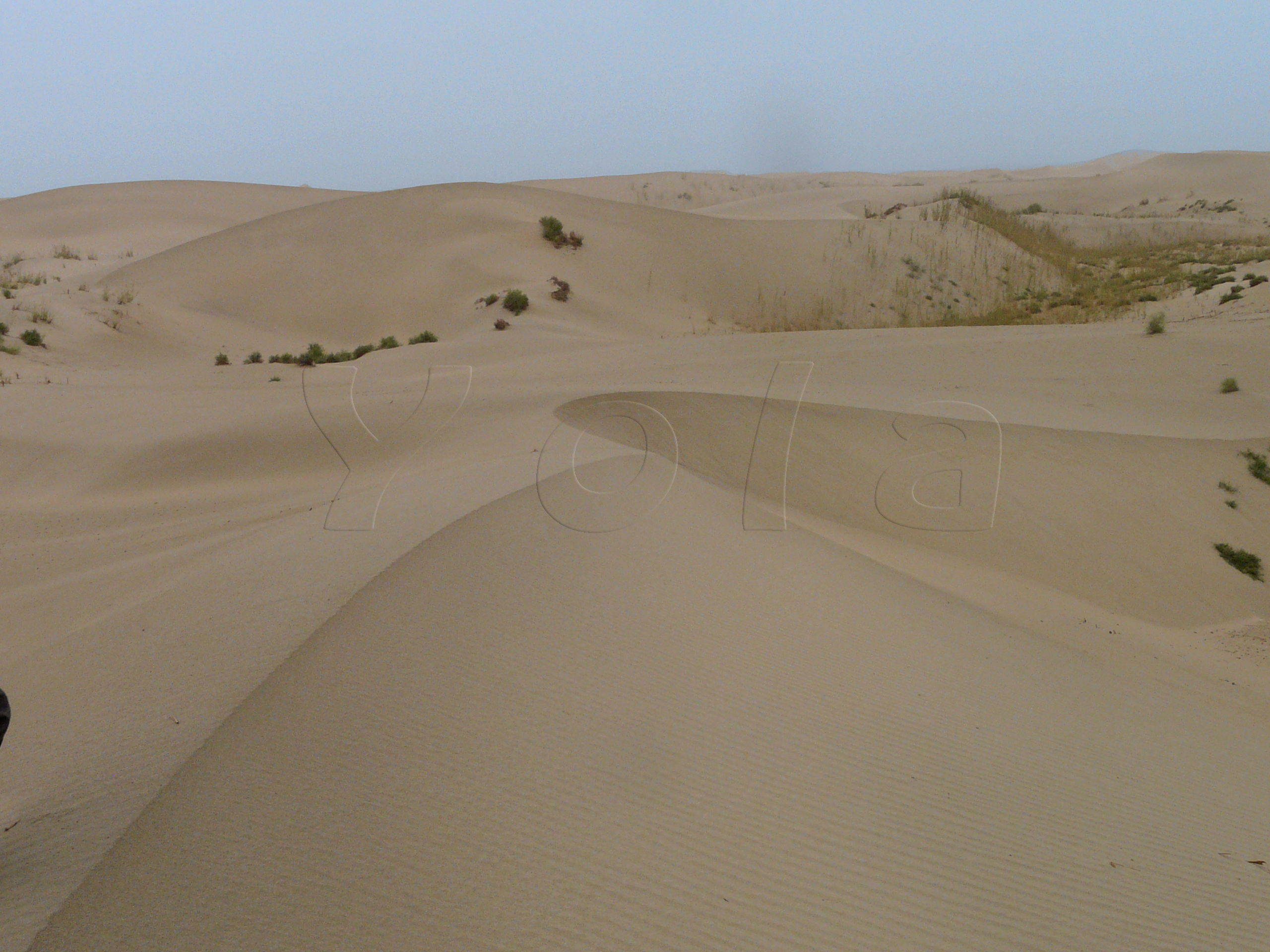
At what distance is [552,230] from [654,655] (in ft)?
62.2

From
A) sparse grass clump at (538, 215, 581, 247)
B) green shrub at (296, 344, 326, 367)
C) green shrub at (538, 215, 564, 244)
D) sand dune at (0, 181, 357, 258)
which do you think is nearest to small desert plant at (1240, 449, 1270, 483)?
green shrub at (296, 344, 326, 367)

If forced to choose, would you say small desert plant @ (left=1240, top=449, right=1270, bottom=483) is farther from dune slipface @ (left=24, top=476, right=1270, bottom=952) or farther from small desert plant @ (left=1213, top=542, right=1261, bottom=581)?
dune slipface @ (left=24, top=476, right=1270, bottom=952)

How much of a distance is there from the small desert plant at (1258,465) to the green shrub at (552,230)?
16139 mm

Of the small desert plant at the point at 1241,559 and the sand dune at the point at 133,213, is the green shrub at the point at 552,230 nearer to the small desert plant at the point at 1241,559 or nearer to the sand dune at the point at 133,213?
the sand dune at the point at 133,213

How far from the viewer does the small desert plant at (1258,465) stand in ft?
26.6

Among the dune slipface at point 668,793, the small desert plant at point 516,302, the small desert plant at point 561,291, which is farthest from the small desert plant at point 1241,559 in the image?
the small desert plant at point 561,291

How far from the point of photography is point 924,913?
2703mm

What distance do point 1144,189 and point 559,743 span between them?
49.2 m

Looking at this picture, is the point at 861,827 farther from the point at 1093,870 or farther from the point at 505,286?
the point at 505,286

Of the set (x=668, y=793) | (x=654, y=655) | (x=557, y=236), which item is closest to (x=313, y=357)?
(x=557, y=236)

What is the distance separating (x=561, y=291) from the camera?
18.7 metres

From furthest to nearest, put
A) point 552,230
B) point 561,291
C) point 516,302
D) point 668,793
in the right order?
point 552,230
point 561,291
point 516,302
point 668,793

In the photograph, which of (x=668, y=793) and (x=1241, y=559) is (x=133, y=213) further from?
(x=668, y=793)

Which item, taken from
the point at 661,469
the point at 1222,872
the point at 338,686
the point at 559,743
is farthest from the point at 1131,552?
the point at 338,686
